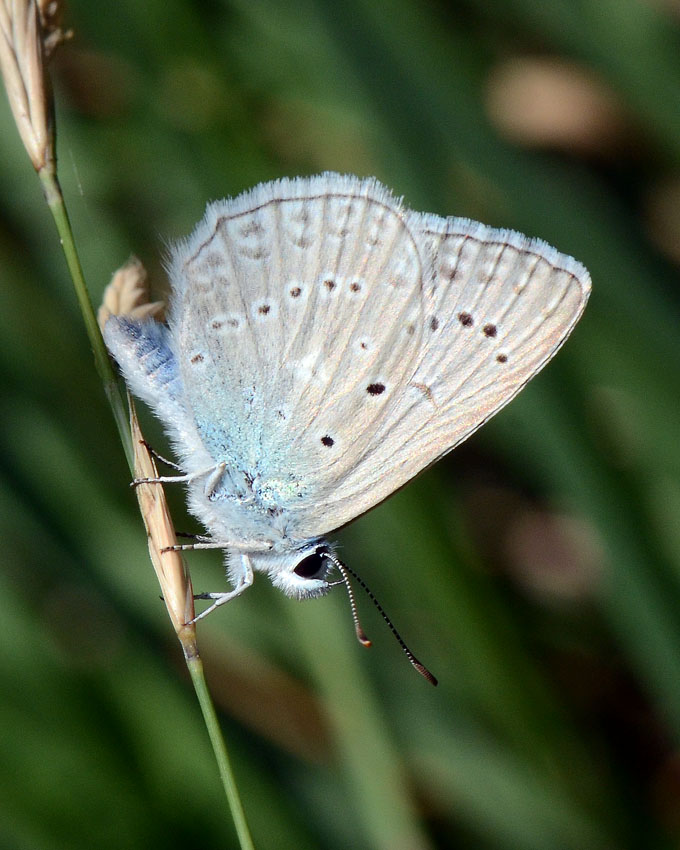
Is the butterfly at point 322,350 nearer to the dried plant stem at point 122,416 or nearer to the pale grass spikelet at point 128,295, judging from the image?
the pale grass spikelet at point 128,295

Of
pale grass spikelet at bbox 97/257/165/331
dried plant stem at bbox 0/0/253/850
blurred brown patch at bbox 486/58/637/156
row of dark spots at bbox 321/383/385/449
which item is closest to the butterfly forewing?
row of dark spots at bbox 321/383/385/449

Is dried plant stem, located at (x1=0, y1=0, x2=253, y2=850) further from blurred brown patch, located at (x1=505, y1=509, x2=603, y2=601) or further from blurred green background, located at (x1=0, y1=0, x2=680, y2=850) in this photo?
blurred brown patch, located at (x1=505, y1=509, x2=603, y2=601)

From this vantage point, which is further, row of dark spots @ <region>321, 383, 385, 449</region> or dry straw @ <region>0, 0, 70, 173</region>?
row of dark spots @ <region>321, 383, 385, 449</region>

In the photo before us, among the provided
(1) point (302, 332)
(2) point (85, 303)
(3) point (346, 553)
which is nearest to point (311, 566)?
(1) point (302, 332)

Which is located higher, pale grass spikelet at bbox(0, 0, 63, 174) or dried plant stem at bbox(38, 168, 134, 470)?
pale grass spikelet at bbox(0, 0, 63, 174)

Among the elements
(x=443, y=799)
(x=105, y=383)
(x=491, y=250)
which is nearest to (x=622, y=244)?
(x=491, y=250)

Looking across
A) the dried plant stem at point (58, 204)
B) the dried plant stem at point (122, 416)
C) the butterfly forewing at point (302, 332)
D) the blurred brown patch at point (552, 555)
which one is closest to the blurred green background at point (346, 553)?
the blurred brown patch at point (552, 555)
